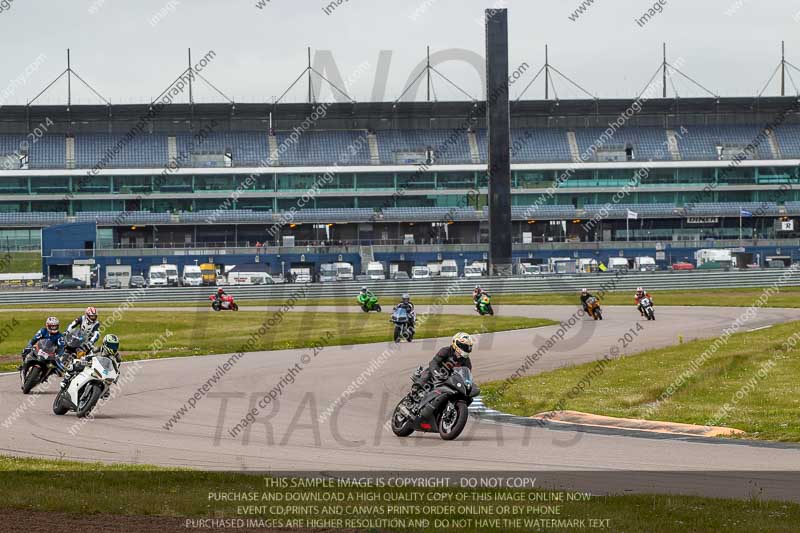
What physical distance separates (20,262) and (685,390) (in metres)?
80.0

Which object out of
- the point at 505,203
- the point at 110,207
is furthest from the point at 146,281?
the point at 505,203

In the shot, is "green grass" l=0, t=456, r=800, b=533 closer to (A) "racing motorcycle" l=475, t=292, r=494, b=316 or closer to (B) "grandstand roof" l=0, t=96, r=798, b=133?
(A) "racing motorcycle" l=475, t=292, r=494, b=316

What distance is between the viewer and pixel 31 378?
22.9 metres

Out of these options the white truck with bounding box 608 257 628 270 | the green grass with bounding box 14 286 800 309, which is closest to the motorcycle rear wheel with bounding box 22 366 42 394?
the green grass with bounding box 14 286 800 309

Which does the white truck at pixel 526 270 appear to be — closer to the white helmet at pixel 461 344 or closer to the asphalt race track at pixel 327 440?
the asphalt race track at pixel 327 440

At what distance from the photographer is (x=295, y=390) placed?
77.3 ft

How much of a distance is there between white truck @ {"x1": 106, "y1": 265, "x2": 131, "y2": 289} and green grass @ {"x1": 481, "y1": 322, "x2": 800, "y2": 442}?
6267 centimetres

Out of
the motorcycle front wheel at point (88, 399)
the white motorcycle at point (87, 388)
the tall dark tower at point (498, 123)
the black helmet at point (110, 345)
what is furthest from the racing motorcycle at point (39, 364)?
the tall dark tower at point (498, 123)

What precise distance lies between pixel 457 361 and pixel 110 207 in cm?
8774

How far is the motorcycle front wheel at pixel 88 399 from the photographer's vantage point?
19031 mm

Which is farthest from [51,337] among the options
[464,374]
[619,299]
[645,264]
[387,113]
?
[387,113]

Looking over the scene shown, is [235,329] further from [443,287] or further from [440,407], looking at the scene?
[443,287]

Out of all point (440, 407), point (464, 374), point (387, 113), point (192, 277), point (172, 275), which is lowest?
point (440, 407)

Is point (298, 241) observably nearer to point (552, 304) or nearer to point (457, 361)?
point (552, 304)
